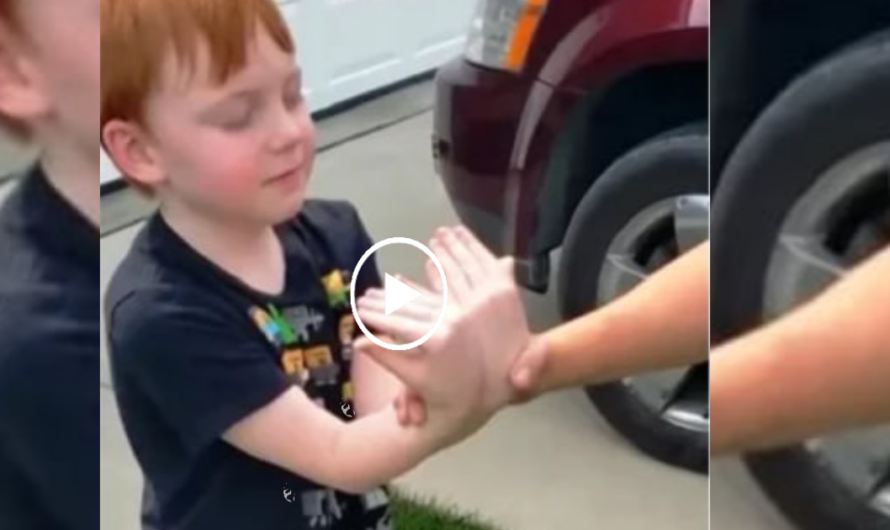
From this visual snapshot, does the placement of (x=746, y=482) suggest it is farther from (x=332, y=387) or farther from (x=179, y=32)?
(x=179, y=32)

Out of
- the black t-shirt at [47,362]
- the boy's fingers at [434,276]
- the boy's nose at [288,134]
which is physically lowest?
the black t-shirt at [47,362]

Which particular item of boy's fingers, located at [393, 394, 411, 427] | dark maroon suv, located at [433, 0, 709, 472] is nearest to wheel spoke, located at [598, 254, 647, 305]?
dark maroon suv, located at [433, 0, 709, 472]

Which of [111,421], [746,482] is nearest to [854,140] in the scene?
[746,482]

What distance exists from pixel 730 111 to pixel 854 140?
0.05 meters

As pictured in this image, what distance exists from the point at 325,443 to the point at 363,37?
214 mm

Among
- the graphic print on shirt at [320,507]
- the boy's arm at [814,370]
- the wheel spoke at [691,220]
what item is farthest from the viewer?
the graphic print on shirt at [320,507]

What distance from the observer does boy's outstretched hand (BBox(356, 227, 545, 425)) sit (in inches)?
27.5

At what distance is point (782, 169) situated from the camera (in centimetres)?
65

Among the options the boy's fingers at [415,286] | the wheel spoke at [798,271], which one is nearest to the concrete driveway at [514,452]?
the boy's fingers at [415,286]

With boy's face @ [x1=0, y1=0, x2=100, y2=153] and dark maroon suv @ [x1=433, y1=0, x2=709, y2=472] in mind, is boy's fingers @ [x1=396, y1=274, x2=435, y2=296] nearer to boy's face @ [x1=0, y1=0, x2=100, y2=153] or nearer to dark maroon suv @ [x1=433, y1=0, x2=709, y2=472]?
dark maroon suv @ [x1=433, y1=0, x2=709, y2=472]

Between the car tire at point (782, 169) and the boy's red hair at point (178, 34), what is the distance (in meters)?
0.24

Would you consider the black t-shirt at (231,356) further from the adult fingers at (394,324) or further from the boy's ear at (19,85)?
the boy's ear at (19,85)

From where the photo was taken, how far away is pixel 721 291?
67cm

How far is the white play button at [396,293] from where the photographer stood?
710mm
